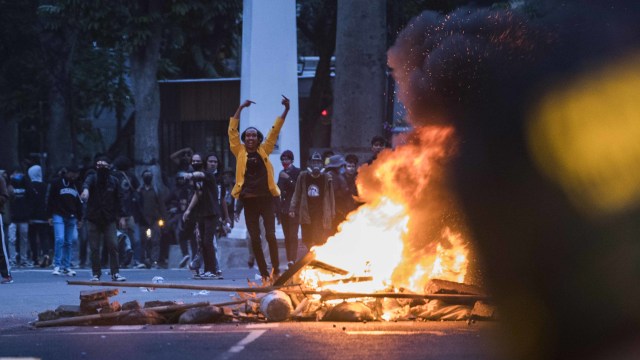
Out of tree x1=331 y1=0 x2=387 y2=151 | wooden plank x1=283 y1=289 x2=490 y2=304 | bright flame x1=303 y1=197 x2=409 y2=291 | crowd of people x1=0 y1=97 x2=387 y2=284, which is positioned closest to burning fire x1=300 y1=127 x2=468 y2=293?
bright flame x1=303 y1=197 x2=409 y2=291

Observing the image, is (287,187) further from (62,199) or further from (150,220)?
(150,220)

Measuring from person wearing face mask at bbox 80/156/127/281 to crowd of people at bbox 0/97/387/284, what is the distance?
0.04ft

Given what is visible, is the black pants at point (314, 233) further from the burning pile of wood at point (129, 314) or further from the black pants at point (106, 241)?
the burning pile of wood at point (129, 314)

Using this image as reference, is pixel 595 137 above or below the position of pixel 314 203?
above

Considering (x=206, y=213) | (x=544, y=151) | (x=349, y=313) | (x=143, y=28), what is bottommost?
(x=349, y=313)

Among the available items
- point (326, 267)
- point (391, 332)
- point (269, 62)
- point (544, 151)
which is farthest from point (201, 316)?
point (269, 62)

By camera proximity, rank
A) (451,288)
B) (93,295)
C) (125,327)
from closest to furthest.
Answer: (125,327) → (451,288) → (93,295)

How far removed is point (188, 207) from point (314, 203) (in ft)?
7.50

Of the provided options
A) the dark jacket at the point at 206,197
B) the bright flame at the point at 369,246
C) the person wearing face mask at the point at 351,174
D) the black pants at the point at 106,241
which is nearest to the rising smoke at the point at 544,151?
the bright flame at the point at 369,246

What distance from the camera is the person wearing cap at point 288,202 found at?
19.2 m

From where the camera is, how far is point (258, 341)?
36.4 ft

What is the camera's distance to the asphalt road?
1028 centimetres

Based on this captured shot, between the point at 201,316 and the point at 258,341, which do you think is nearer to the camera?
the point at 258,341

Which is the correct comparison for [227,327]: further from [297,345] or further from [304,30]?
[304,30]
